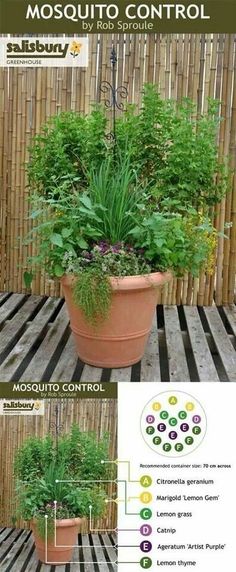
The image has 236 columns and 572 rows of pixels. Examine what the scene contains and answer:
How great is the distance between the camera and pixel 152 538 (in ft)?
4.32

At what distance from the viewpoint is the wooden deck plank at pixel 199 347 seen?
1.55 m

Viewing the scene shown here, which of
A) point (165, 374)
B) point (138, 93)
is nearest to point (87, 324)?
point (165, 374)

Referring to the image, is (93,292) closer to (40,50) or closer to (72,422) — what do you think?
(72,422)

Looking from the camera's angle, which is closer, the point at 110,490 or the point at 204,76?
the point at 110,490

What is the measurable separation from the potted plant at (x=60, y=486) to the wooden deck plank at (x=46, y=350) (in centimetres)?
17

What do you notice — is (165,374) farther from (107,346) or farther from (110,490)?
(110,490)

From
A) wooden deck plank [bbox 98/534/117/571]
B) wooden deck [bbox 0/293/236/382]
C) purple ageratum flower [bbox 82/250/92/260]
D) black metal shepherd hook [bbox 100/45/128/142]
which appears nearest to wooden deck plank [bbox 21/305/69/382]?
wooden deck [bbox 0/293/236/382]

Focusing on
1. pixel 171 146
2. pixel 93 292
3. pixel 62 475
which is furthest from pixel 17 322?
pixel 171 146

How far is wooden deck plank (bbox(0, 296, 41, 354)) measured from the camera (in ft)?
5.60

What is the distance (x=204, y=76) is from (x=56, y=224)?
0.63 m

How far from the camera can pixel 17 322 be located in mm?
1812

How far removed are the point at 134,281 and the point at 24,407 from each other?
1.23ft

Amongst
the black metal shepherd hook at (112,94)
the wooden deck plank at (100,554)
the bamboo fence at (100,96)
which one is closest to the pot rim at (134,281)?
the bamboo fence at (100,96)

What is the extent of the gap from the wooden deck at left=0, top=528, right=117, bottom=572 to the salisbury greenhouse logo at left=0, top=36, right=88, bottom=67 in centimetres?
95
